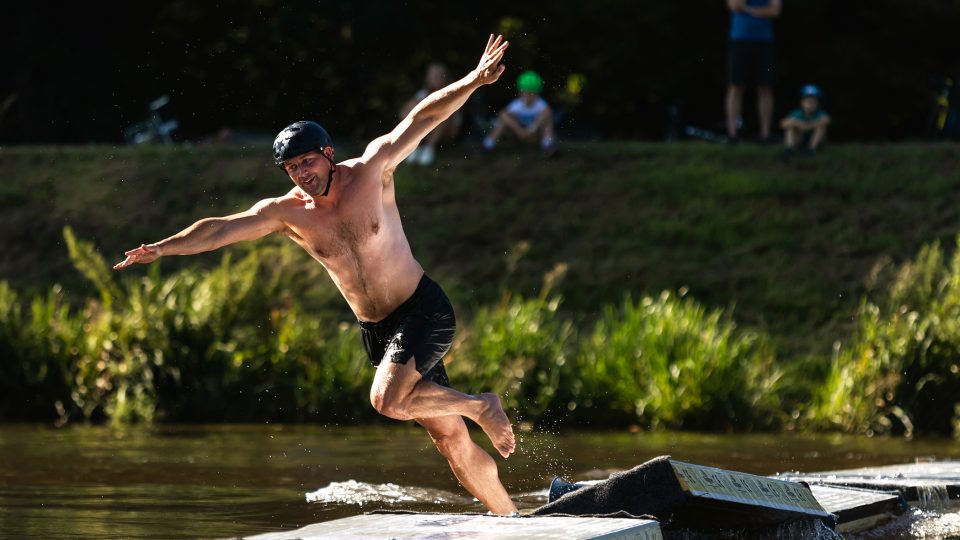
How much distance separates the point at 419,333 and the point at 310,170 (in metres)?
0.87

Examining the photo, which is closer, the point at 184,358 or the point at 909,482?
the point at 909,482

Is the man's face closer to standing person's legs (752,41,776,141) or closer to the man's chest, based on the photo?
the man's chest

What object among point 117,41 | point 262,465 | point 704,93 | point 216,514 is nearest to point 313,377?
point 262,465

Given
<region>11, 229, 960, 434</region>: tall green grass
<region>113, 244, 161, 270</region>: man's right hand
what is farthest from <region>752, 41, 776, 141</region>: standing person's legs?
<region>113, 244, 161, 270</region>: man's right hand

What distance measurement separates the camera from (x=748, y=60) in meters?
17.9

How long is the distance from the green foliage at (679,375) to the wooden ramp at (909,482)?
3.79 m

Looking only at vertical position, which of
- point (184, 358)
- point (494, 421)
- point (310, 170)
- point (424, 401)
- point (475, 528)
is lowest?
point (184, 358)

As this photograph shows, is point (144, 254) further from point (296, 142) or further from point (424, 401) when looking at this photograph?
point (424, 401)

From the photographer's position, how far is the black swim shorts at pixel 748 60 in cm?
1786

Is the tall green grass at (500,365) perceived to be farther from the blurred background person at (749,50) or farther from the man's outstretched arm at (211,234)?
the man's outstretched arm at (211,234)

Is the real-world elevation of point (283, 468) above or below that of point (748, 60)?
below

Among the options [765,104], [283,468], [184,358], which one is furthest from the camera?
[765,104]

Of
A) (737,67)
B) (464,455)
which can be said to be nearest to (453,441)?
(464,455)

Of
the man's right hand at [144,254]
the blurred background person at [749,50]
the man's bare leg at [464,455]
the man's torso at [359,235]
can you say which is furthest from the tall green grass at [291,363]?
the man's right hand at [144,254]
